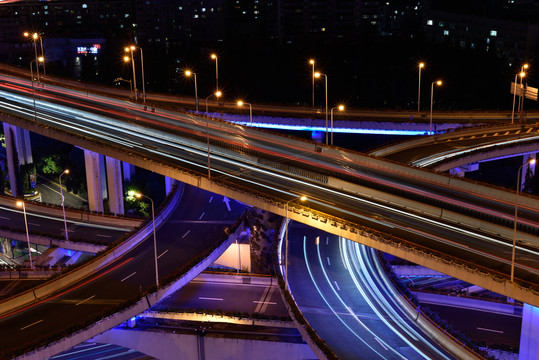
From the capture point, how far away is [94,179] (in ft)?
217

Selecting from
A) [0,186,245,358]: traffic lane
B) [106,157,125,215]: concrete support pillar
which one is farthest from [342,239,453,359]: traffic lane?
[106,157,125,215]: concrete support pillar

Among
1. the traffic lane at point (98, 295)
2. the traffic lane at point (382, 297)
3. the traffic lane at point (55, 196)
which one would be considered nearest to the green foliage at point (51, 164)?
the traffic lane at point (55, 196)

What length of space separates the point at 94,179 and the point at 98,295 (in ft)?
91.6

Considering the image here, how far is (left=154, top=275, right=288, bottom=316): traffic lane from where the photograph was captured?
43.2m

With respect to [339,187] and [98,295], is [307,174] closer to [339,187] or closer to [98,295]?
[339,187]

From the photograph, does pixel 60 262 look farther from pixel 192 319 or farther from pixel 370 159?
pixel 370 159

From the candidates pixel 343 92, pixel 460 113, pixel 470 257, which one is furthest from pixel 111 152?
pixel 343 92

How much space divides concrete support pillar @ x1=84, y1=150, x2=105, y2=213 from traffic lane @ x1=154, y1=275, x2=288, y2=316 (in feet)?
74.6

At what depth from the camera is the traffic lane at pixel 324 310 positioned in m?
36.7

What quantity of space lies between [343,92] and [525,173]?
32568 mm

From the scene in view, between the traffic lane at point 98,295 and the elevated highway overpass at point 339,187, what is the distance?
5567 mm

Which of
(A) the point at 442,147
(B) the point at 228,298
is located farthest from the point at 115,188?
(A) the point at 442,147

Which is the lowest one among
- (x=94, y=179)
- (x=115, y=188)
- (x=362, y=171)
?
(x=115, y=188)

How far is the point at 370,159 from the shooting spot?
49.5m
